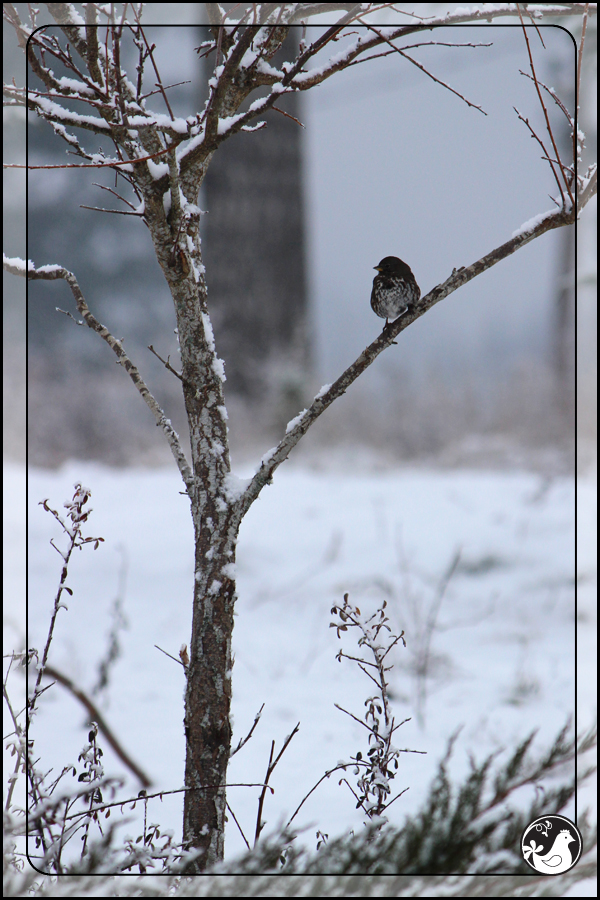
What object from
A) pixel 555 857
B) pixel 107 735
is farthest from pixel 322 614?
pixel 555 857

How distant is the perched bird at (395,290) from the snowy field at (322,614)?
21.3 inches

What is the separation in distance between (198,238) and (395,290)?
0.74 feet

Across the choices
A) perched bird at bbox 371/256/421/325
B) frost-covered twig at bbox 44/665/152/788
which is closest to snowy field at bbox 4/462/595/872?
frost-covered twig at bbox 44/665/152/788

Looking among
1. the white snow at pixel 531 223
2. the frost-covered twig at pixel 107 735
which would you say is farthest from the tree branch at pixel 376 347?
the frost-covered twig at pixel 107 735

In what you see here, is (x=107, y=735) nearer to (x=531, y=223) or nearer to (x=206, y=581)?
(x=206, y=581)

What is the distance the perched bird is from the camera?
Answer: 76 cm

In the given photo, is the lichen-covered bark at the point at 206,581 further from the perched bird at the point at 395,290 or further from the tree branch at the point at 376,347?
the perched bird at the point at 395,290

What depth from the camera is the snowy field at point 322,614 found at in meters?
0.99

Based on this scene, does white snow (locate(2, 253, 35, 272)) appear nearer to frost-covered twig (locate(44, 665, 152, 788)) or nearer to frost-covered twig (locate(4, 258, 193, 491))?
frost-covered twig (locate(4, 258, 193, 491))

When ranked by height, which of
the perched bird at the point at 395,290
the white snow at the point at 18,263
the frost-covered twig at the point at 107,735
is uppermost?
the white snow at the point at 18,263

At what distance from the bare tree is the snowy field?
18 centimetres

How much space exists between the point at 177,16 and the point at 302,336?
2.39 meters

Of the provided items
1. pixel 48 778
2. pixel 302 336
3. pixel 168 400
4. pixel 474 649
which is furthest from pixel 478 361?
pixel 48 778

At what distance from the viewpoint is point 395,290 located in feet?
2.48
